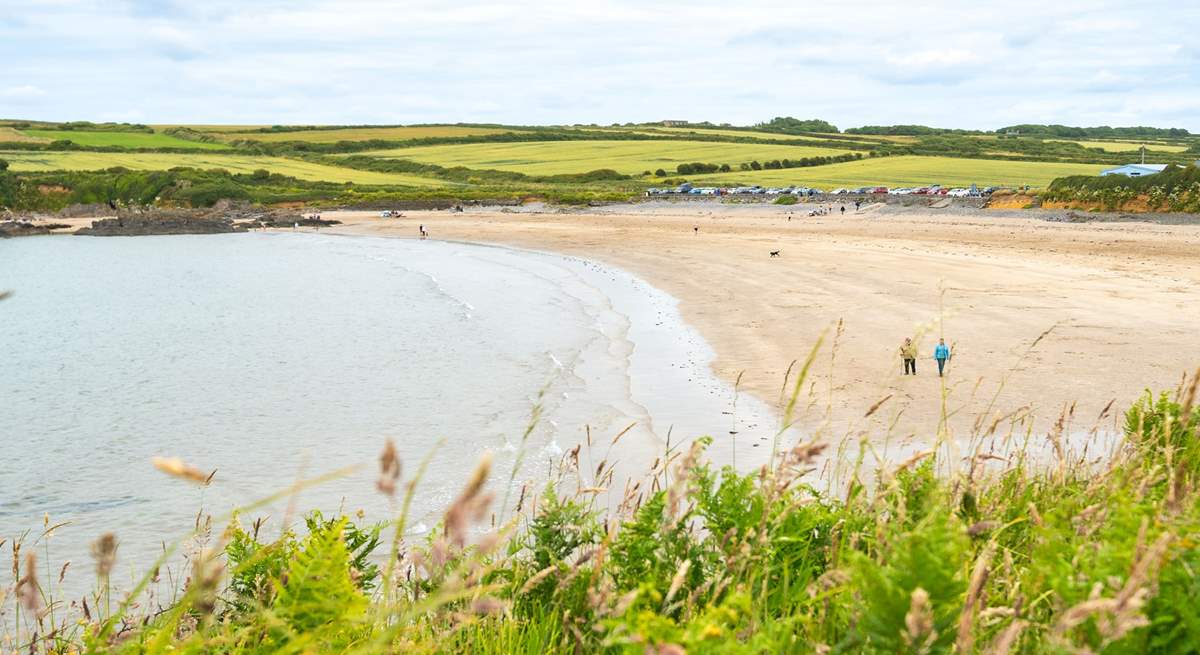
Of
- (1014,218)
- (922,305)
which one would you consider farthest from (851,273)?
(1014,218)

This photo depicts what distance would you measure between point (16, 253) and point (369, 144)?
263ft

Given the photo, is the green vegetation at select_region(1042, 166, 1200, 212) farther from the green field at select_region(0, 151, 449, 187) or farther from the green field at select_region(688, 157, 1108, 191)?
the green field at select_region(0, 151, 449, 187)

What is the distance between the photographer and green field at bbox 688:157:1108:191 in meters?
84.4

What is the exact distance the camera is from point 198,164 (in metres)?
107

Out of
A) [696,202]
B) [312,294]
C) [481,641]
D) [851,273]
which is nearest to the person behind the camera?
[481,641]

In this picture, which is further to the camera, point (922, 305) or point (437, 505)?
point (922, 305)

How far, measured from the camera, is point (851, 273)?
32062 millimetres

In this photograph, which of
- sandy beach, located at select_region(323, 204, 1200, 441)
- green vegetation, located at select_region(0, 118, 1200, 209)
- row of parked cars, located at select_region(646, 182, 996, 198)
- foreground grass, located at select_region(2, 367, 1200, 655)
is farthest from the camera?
green vegetation, located at select_region(0, 118, 1200, 209)

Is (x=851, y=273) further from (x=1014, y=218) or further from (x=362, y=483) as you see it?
(x=1014, y=218)

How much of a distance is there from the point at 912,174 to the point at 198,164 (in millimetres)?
70688

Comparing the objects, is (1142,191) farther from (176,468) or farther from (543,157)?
(543,157)

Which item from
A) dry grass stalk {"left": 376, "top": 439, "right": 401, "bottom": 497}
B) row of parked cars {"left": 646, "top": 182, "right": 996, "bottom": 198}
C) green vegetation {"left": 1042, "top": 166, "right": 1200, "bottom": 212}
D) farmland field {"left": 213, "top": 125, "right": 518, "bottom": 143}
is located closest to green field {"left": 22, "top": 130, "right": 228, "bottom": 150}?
farmland field {"left": 213, "top": 125, "right": 518, "bottom": 143}

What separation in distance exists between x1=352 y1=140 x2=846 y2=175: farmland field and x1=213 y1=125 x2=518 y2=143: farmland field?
9.52 meters

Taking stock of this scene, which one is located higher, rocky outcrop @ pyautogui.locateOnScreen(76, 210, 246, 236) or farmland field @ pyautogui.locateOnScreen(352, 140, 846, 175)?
farmland field @ pyautogui.locateOnScreen(352, 140, 846, 175)
